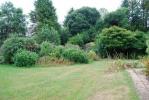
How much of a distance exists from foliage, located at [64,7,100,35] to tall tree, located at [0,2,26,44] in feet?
18.3

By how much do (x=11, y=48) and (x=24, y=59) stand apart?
2.11 metres

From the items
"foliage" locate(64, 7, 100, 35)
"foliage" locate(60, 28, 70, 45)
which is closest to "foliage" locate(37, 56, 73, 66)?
"foliage" locate(60, 28, 70, 45)

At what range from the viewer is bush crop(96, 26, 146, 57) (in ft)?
85.0

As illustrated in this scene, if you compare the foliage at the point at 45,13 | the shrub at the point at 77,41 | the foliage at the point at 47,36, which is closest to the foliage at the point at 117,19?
the shrub at the point at 77,41

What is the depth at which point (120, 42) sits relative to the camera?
25703mm

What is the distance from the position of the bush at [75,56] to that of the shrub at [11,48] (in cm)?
301

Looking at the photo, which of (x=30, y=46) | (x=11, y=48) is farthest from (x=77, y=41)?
(x=11, y=48)

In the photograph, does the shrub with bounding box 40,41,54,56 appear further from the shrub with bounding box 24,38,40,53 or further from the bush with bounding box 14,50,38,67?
the bush with bounding box 14,50,38,67

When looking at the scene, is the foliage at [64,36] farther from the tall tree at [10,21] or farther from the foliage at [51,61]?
the foliage at [51,61]

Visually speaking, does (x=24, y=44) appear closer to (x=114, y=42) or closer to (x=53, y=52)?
(x=53, y=52)

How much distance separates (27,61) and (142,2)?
78.2 ft

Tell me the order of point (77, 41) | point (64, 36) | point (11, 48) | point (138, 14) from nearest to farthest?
point (11, 48), point (77, 41), point (64, 36), point (138, 14)

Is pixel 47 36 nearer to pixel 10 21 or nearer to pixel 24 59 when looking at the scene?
pixel 10 21

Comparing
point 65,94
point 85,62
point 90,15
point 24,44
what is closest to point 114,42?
point 85,62
